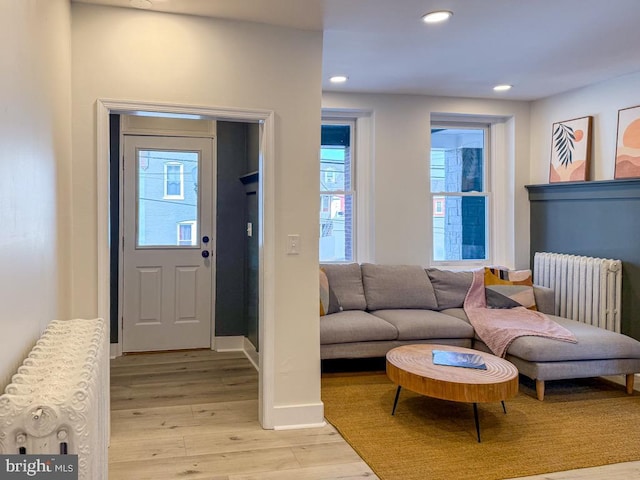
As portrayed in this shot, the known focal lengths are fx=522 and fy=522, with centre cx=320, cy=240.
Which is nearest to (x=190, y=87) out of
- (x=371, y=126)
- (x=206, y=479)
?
(x=206, y=479)

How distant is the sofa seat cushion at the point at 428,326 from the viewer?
14.1ft

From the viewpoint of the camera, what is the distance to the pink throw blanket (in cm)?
391

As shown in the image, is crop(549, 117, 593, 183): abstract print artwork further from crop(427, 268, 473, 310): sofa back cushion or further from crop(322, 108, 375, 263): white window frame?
crop(322, 108, 375, 263): white window frame

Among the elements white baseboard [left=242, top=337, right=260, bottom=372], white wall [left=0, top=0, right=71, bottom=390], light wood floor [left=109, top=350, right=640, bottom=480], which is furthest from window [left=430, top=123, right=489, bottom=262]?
white wall [left=0, top=0, right=71, bottom=390]

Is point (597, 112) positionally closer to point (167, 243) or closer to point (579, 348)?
point (579, 348)

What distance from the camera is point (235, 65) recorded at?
3.14 meters

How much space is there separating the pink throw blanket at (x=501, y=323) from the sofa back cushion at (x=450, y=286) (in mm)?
57

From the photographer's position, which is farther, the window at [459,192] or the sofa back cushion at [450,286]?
the window at [459,192]

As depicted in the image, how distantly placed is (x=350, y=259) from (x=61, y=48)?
10.9ft

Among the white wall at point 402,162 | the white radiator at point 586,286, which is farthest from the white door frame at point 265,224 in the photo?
the white radiator at point 586,286

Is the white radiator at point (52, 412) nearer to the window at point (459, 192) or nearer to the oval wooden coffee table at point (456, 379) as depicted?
the oval wooden coffee table at point (456, 379)

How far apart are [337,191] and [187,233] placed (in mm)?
1533

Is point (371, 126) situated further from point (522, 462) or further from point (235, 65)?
point (522, 462)

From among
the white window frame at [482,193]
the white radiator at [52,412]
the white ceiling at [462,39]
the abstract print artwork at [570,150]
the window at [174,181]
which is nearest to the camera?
the white radiator at [52,412]
